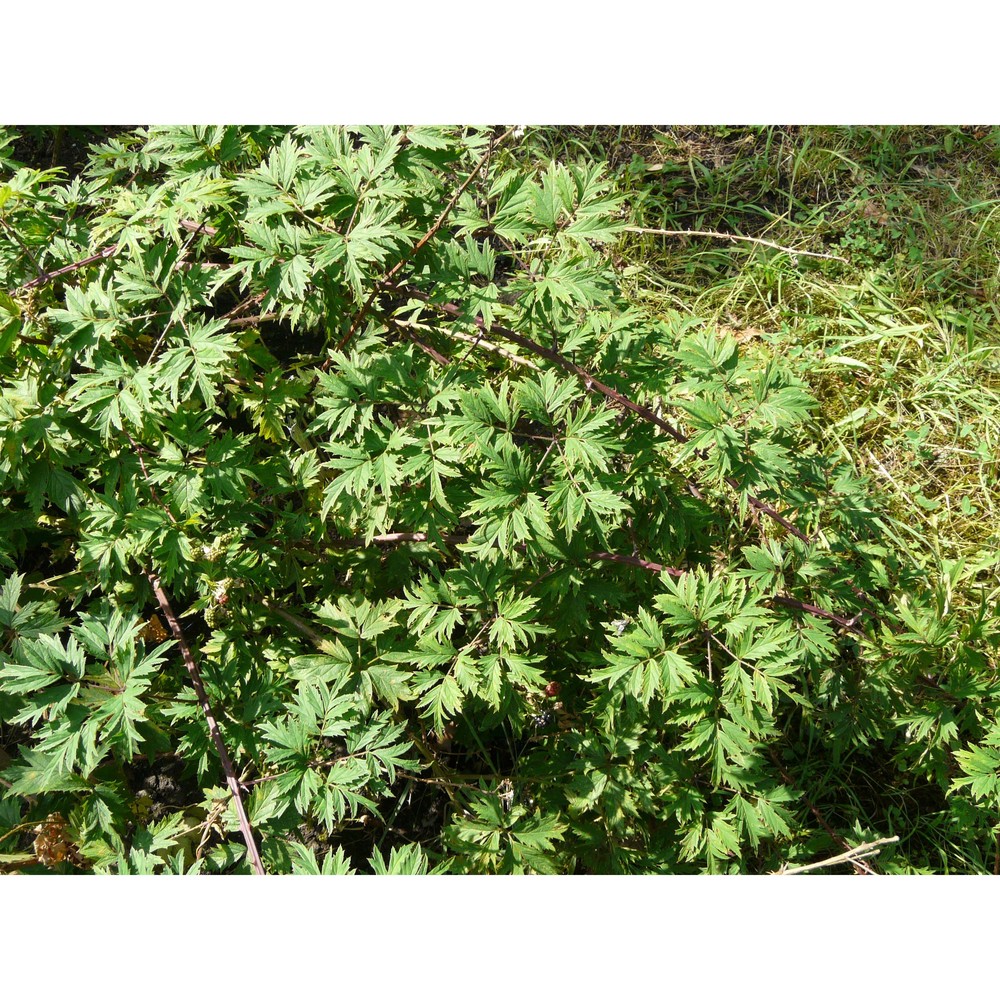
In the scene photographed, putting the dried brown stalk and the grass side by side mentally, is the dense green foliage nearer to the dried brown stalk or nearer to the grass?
the dried brown stalk

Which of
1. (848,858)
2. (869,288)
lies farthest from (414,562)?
(869,288)

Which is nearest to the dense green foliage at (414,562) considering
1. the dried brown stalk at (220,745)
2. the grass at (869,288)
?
the dried brown stalk at (220,745)

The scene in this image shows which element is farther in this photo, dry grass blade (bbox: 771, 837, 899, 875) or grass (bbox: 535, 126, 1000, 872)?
grass (bbox: 535, 126, 1000, 872)

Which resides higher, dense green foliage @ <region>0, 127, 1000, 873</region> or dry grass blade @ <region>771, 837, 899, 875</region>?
dense green foliage @ <region>0, 127, 1000, 873</region>

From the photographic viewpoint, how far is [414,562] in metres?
2.70

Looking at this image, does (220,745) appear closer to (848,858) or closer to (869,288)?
(848,858)

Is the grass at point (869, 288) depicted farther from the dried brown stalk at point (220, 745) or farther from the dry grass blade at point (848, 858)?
the dried brown stalk at point (220, 745)

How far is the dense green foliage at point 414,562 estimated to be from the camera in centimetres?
208

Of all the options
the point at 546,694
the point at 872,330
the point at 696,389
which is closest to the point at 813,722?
the point at 546,694

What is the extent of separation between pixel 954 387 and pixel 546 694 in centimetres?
215

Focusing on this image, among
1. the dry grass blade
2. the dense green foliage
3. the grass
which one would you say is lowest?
the dry grass blade

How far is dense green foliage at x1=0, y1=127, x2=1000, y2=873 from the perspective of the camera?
2080mm

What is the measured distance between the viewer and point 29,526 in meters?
2.47

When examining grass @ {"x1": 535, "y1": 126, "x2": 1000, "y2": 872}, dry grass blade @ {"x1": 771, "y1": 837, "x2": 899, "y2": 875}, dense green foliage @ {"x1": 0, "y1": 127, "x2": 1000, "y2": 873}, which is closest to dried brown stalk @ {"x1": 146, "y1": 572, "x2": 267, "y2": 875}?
dense green foliage @ {"x1": 0, "y1": 127, "x2": 1000, "y2": 873}
